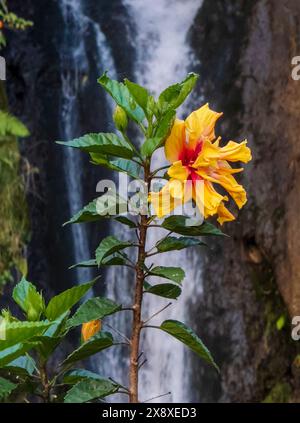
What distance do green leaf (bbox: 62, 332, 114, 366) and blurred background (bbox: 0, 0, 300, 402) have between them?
2112mm

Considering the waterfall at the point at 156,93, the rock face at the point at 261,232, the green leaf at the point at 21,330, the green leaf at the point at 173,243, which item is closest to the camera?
the green leaf at the point at 21,330

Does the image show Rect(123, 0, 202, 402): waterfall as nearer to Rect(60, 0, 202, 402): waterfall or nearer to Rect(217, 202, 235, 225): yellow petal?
Rect(60, 0, 202, 402): waterfall

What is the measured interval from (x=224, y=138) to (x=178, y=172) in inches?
90.7

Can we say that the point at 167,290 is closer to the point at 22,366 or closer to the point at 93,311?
the point at 93,311

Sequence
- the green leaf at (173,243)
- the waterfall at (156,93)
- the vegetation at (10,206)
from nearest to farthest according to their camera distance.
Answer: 1. the green leaf at (173,243)
2. the waterfall at (156,93)
3. the vegetation at (10,206)

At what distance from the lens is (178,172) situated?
0.76 meters

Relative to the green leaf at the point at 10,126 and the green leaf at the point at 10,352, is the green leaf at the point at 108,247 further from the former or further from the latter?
the green leaf at the point at 10,126

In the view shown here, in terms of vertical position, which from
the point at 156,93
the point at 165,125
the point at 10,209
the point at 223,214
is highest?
the point at 156,93

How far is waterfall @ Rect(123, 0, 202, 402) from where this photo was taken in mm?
2994

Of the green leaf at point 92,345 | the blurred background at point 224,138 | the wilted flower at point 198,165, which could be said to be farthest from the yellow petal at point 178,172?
the blurred background at point 224,138

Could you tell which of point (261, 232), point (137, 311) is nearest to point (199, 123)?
point (137, 311)

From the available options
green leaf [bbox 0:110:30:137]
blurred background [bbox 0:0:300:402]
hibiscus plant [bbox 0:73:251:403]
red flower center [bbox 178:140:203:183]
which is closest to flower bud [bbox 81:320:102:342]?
hibiscus plant [bbox 0:73:251:403]

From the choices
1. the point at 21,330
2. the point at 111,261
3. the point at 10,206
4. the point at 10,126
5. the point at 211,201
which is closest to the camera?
the point at 21,330

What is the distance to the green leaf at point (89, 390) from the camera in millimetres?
775
